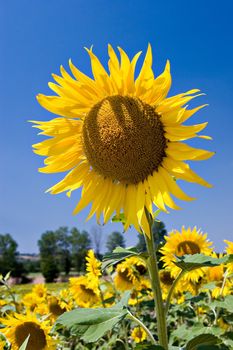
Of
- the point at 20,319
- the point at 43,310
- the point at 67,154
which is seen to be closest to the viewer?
the point at 67,154

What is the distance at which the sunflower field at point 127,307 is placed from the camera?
229 centimetres

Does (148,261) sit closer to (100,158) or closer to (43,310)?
(100,158)

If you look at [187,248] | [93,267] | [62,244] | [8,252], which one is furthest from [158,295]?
[62,244]

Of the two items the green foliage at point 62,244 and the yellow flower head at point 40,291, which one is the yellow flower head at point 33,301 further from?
the green foliage at point 62,244

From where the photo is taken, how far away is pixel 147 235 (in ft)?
7.68

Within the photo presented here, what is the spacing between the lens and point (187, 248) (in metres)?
4.41

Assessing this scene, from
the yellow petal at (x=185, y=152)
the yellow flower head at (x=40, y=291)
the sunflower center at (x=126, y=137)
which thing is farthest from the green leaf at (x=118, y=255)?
the yellow flower head at (x=40, y=291)

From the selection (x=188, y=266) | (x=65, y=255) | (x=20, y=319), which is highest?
(x=65, y=255)

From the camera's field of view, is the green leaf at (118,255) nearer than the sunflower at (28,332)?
Yes

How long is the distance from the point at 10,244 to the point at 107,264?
262 feet

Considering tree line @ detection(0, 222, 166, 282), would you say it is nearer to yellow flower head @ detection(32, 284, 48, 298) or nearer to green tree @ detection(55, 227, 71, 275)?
green tree @ detection(55, 227, 71, 275)

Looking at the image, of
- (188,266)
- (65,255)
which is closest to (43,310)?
(188,266)

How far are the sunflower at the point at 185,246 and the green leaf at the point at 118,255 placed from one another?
1872 millimetres

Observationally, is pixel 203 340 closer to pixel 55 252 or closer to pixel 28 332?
pixel 28 332
